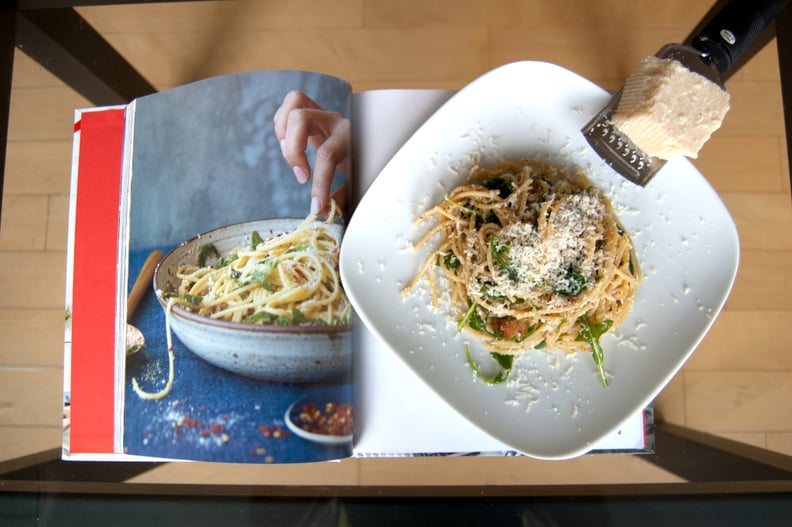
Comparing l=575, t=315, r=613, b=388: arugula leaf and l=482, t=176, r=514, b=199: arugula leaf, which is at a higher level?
l=482, t=176, r=514, b=199: arugula leaf

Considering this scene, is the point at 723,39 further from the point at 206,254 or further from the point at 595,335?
the point at 206,254

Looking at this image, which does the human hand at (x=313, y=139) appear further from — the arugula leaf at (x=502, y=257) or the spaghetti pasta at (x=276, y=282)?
the arugula leaf at (x=502, y=257)

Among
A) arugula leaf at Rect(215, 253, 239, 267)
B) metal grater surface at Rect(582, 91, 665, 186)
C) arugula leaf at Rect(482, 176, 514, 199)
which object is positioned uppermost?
metal grater surface at Rect(582, 91, 665, 186)

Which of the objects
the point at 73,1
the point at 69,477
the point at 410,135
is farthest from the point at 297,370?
the point at 73,1

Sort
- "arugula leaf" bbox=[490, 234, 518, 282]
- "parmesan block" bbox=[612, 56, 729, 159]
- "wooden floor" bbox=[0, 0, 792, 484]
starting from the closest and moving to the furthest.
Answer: "parmesan block" bbox=[612, 56, 729, 159], "arugula leaf" bbox=[490, 234, 518, 282], "wooden floor" bbox=[0, 0, 792, 484]

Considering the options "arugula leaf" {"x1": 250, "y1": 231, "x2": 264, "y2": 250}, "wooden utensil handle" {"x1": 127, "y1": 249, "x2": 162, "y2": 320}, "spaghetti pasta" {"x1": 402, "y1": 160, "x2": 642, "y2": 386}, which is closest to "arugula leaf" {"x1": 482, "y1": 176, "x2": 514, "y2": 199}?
"spaghetti pasta" {"x1": 402, "y1": 160, "x2": 642, "y2": 386}

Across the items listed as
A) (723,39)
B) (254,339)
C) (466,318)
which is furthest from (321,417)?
(723,39)

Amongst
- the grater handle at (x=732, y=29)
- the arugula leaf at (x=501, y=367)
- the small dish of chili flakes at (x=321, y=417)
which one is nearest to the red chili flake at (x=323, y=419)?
the small dish of chili flakes at (x=321, y=417)

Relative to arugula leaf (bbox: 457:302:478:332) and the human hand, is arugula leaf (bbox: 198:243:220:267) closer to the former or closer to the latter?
the human hand
